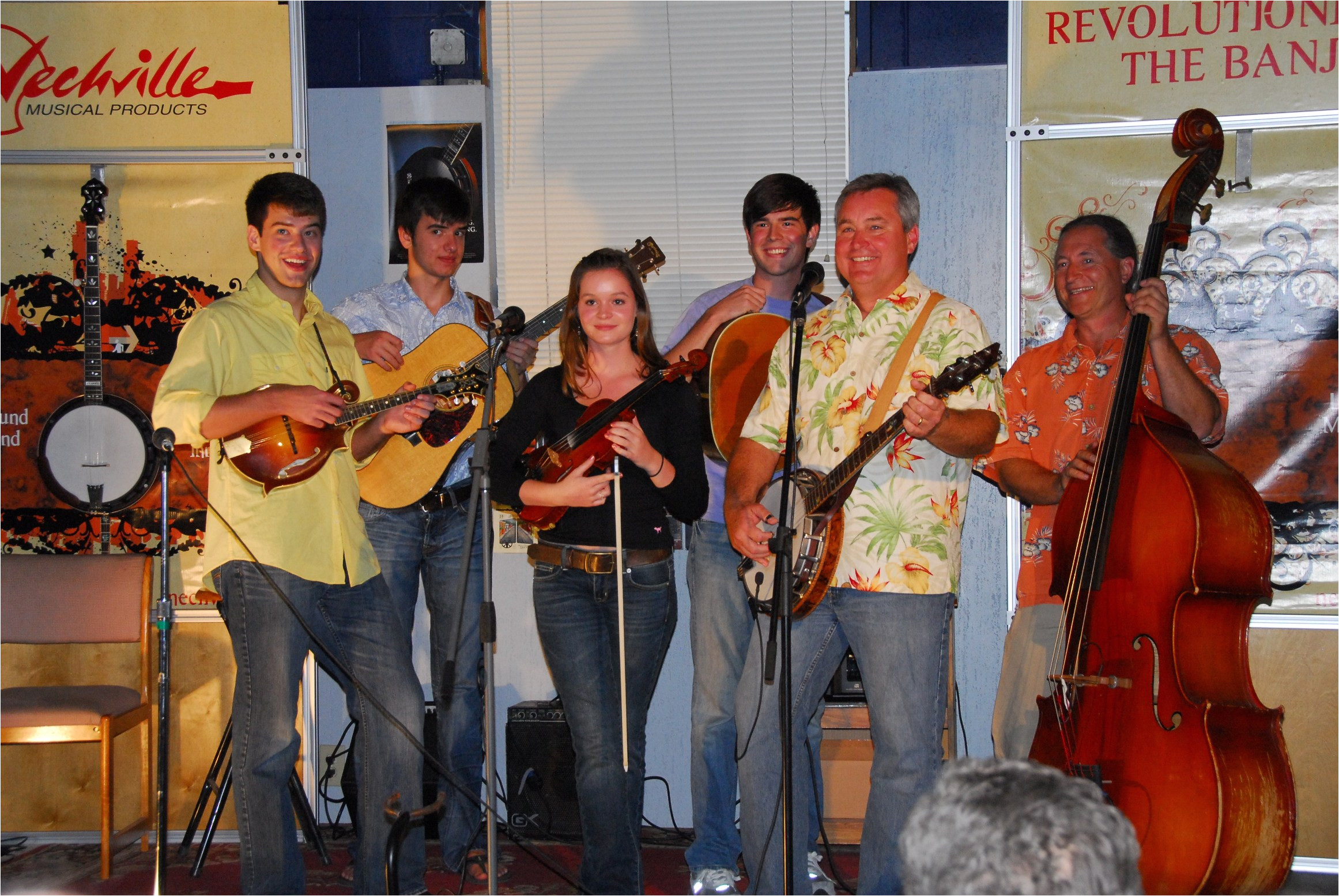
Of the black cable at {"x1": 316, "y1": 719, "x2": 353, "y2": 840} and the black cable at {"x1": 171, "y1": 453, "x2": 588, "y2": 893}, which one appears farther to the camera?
the black cable at {"x1": 316, "y1": 719, "x2": 353, "y2": 840}

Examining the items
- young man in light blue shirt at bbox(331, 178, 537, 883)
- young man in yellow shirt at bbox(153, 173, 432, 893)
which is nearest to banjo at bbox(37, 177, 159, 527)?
young man in light blue shirt at bbox(331, 178, 537, 883)

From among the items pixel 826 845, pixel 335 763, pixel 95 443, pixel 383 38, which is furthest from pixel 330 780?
pixel 383 38

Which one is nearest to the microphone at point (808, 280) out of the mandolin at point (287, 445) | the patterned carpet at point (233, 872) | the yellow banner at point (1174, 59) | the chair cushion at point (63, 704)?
the mandolin at point (287, 445)

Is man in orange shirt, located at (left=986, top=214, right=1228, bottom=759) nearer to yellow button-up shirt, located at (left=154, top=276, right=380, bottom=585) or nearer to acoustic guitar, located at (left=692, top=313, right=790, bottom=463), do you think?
acoustic guitar, located at (left=692, top=313, right=790, bottom=463)

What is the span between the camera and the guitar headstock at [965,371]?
110 inches

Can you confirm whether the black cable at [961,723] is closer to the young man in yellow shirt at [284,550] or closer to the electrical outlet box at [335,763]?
the young man in yellow shirt at [284,550]

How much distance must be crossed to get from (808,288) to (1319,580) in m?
2.40

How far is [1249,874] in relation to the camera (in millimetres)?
2654

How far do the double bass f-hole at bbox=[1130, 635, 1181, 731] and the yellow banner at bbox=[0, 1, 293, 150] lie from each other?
12.2ft

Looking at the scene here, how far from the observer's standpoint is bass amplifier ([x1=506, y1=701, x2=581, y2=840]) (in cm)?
413

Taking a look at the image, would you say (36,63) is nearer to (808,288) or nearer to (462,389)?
(462,389)

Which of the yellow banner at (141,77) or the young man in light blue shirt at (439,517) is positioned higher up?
the yellow banner at (141,77)

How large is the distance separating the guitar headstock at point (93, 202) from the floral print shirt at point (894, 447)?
9.90 ft

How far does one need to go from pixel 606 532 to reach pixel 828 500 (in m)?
→ 0.63
